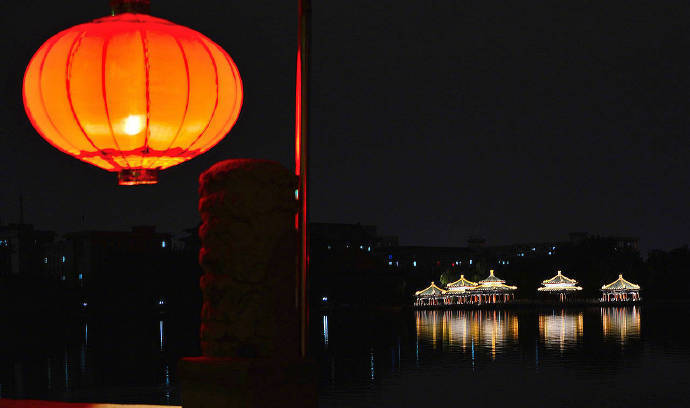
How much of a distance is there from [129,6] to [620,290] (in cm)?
5299

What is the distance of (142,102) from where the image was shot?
297 centimetres

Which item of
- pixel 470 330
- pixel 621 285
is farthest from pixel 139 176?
pixel 621 285

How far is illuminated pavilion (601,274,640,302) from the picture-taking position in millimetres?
52812

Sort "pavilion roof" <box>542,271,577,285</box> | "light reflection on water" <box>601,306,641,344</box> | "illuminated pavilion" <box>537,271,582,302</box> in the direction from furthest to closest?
"pavilion roof" <box>542,271,577,285</box>, "illuminated pavilion" <box>537,271,582,302</box>, "light reflection on water" <box>601,306,641,344</box>

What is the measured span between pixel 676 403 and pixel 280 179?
19.5 metres

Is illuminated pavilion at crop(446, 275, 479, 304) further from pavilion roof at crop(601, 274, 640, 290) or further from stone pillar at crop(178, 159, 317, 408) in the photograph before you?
stone pillar at crop(178, 159, 317, 408)

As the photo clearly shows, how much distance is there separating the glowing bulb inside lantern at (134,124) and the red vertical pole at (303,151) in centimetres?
52

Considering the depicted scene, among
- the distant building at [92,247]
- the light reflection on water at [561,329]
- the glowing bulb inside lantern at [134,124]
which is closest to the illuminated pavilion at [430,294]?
the light reflection on water at [561,329]

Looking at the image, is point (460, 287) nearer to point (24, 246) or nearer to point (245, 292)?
point (24, 246)

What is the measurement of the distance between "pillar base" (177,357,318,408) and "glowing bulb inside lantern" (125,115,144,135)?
0.78m

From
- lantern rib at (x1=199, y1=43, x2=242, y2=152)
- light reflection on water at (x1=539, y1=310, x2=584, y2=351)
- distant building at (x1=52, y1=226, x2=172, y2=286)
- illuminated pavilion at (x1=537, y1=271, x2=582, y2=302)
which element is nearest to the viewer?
lantern rib at (x1=199, y1=43, x2=242, y2=152)

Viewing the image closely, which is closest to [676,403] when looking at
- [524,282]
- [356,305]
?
[356,305]

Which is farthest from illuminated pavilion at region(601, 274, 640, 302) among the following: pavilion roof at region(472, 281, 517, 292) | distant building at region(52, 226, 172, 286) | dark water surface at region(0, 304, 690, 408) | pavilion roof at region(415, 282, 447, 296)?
distant building at region(52, 226, 172, 286)

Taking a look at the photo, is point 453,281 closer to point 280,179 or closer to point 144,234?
point 144,234
